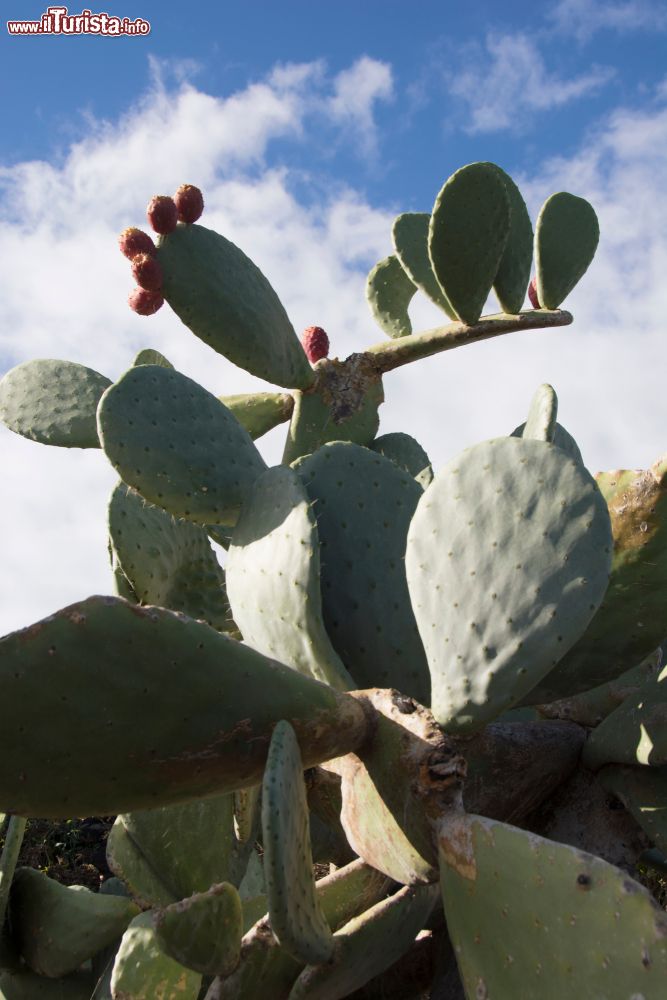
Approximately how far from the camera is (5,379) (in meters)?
2.53

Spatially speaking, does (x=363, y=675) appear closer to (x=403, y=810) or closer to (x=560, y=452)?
(x=403, y=810)

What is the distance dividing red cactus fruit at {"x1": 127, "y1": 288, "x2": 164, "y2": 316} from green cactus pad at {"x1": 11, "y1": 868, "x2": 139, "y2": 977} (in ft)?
4.07

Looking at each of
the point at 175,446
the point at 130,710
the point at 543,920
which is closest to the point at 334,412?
the point at 175,446

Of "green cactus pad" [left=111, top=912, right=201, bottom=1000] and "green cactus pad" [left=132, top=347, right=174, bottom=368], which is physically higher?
"green cactus pad" [left=132, top=347, right=174, bottom=368]

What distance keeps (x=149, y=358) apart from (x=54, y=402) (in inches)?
11.2

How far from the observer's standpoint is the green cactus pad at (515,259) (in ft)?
8.24

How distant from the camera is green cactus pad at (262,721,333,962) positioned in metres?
1.15

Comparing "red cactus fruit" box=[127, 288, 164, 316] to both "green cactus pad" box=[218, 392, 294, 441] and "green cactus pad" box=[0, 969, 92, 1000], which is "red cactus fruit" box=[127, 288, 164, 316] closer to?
"green cactus pad" box=[218, 392, 294, 441]

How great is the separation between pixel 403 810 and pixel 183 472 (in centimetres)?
74

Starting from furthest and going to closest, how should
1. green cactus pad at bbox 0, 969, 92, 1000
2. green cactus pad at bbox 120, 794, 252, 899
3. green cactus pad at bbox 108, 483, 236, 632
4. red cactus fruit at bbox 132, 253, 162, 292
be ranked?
red cactus fruit at bbox 132, 253, 162, 292 → green cactus pad at bbox 0, 969, 92, 1000 → green cactus pad at bbox 108, 483, 236, 632 → green cactus pad at bbox 120, 794, 252, 899

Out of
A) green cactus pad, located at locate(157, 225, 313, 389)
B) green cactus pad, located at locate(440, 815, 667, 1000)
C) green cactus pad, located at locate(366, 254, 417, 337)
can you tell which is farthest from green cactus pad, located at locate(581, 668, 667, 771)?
green cactus pad, located at locate(366, 254, 417, 337)

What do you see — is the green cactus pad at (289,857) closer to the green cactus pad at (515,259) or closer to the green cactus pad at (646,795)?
the green cactus pad at (646,795)

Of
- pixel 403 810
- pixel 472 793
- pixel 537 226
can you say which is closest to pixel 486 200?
pixel 537 226

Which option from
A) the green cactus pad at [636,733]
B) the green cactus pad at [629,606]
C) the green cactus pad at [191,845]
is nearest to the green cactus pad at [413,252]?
the green cactus pad at [629,606]
